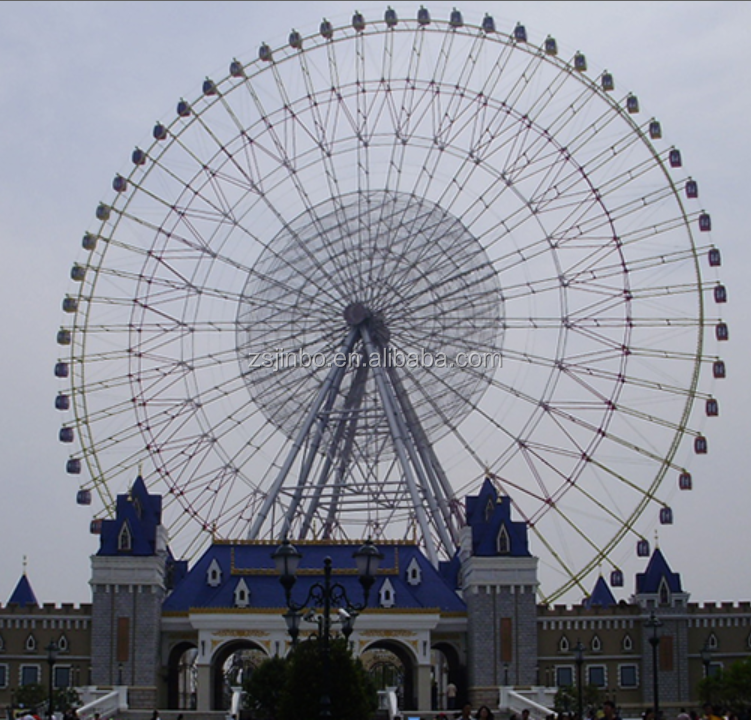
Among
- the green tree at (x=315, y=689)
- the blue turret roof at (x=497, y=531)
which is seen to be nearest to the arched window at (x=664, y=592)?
the blue turret roof at (x=497, y=531)

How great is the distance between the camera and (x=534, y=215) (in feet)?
198

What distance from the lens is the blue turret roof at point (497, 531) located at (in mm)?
64188

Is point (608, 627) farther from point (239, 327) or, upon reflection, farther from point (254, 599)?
point (239, 327)

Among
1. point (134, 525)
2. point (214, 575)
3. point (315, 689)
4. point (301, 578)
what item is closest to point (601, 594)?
point (301, 578)

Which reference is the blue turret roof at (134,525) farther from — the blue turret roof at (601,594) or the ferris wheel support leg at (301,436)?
→ the blue turret roof at (601,594)

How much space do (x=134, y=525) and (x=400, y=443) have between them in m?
11.8

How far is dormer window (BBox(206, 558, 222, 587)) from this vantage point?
64.3 metres

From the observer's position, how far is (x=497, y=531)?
64.5m

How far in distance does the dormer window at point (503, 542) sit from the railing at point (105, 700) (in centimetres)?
1577

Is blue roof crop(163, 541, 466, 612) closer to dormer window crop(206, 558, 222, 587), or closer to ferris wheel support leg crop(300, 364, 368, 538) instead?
dormer window crop(206, 558, 222, 587)

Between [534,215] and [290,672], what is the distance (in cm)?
2838

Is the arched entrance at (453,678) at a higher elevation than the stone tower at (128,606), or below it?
below

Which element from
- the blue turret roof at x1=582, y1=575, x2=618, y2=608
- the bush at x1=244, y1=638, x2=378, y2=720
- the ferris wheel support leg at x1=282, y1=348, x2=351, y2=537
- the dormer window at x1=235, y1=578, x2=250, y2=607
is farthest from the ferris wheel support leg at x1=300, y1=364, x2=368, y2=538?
the bush at x1=244, y1=638, x2=378, y2=720

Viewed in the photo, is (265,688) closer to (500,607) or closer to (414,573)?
(500,607)
